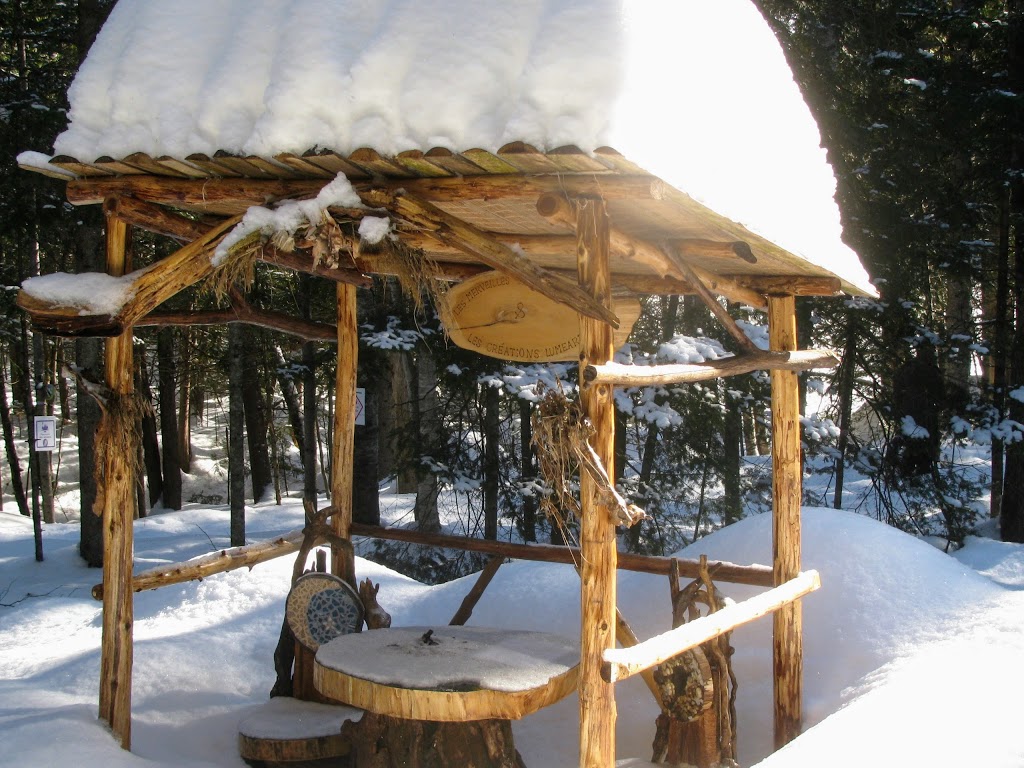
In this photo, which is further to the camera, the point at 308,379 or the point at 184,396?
the point at 184,396

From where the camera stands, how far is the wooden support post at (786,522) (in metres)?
→ 5.04

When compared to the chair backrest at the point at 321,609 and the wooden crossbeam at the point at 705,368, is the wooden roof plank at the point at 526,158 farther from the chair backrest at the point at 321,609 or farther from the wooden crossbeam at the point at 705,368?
the chair backrest at the point at 321,609

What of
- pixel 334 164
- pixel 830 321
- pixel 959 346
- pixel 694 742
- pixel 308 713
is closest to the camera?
pixel 334 164

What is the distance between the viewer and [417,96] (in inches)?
132

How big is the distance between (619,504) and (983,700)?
2050 millimetres

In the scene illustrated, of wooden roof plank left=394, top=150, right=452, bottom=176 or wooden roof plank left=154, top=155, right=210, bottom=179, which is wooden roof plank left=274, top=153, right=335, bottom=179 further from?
wooden roof plank left=154, top=155, right=210, bottom=179

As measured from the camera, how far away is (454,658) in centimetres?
466

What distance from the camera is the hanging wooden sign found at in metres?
5.35

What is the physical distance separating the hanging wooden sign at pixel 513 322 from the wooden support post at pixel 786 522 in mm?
908

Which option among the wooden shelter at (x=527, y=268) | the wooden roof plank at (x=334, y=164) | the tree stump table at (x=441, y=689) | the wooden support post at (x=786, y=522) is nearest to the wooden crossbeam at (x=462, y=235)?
the wooden shelter at (x=527, y=268)

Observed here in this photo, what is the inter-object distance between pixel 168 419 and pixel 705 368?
619 inches

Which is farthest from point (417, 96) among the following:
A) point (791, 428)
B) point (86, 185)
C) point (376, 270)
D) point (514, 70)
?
point (791, 428)

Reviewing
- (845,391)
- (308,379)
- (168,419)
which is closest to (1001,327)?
(845,391)

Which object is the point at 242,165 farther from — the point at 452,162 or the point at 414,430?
the point at 414,430
